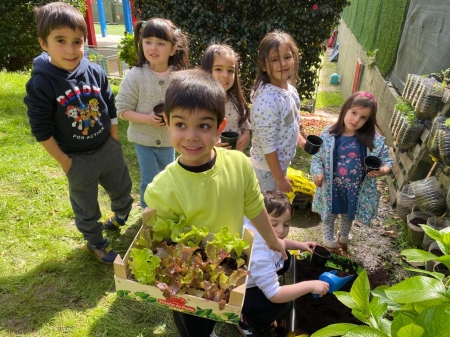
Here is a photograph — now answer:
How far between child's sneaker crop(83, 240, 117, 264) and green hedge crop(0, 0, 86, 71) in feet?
25.3

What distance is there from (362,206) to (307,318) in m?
1.08

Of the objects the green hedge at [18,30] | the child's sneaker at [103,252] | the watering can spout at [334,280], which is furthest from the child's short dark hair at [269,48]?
the green hedge at [18,30]

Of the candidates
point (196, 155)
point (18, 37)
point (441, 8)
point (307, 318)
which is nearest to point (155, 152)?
point (196, 155)

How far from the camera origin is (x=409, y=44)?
4.74 meters

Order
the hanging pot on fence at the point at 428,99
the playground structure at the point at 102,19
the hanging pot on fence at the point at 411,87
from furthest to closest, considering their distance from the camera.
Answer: the playground structure at the point at 102,19 → the hanging pot on fence at the point at 411,87 → the hanging pot on fence at the point at 428,99

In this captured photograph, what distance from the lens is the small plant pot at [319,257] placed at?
2631 millimetres

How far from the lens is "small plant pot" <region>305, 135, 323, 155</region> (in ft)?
8.52

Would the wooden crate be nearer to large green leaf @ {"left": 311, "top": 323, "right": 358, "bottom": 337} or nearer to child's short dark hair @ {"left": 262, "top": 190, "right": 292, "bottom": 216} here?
large green leaf @ {"left": 311, "top": 323, "right": 358, "bottom": 337}

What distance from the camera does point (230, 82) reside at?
8.57 feet

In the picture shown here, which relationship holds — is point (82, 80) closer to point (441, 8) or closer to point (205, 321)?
point (205, 321)

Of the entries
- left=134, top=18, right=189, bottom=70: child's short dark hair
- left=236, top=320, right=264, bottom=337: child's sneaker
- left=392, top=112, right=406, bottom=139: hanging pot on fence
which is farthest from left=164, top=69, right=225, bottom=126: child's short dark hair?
left=392, top=112, right=406, bottom=139: hanging pot on fence

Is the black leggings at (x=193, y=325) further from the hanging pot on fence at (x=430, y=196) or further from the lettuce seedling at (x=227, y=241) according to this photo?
the hanging pot on fence at (x=430, y=196)

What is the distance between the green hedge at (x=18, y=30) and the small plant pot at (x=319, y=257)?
8739 millimetres

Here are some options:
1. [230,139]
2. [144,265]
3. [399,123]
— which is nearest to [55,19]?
[230,139]
